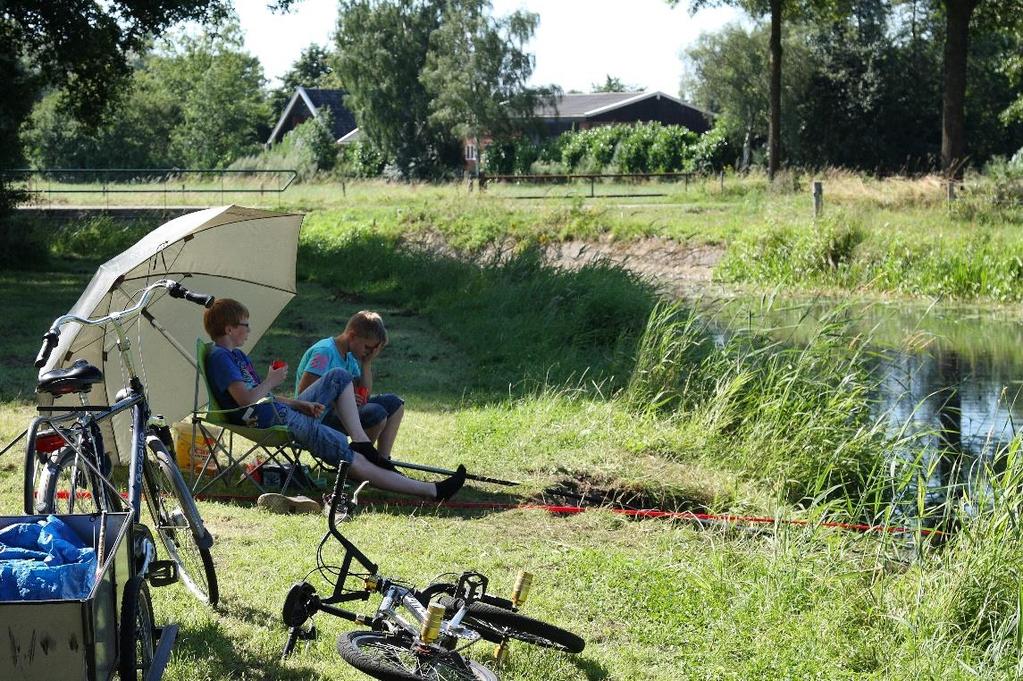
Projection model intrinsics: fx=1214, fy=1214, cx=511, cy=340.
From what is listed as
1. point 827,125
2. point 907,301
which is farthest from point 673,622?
point 827,125

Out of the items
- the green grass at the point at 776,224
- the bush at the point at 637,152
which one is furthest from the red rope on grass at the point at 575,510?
the bush at the point at 637,152

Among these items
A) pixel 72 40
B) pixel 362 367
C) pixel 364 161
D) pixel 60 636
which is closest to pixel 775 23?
pixel 72 40

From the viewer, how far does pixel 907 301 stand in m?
18.7

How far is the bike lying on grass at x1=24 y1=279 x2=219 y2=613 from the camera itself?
13.7 ft

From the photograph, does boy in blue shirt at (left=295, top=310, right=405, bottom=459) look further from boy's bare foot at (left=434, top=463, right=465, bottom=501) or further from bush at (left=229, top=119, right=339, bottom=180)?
bush at (left=229, top=119, right=339, bottom=180)

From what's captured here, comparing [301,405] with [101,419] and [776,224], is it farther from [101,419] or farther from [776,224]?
[776,224]

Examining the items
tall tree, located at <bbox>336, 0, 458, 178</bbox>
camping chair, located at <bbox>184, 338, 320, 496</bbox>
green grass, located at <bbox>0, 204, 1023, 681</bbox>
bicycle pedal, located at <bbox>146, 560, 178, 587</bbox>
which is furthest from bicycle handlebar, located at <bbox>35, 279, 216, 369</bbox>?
tall tree, located at <bbox>336, 0, 458, 178</bbox>

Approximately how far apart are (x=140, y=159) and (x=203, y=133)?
4302mm

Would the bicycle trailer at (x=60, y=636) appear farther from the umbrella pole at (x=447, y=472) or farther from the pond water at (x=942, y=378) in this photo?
the pond water at (x=942, y=378)

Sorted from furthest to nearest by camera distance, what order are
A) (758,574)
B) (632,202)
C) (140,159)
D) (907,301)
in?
1. (140,159)
2. (632,202)
3. (907,301)
4. (758,574)

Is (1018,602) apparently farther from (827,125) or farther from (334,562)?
(827,125)

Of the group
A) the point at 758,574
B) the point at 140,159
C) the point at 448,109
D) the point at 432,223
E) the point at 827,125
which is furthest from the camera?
the point at 140,159

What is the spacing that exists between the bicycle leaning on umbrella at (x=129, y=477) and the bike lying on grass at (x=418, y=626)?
0.56m

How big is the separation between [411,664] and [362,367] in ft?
11.3
